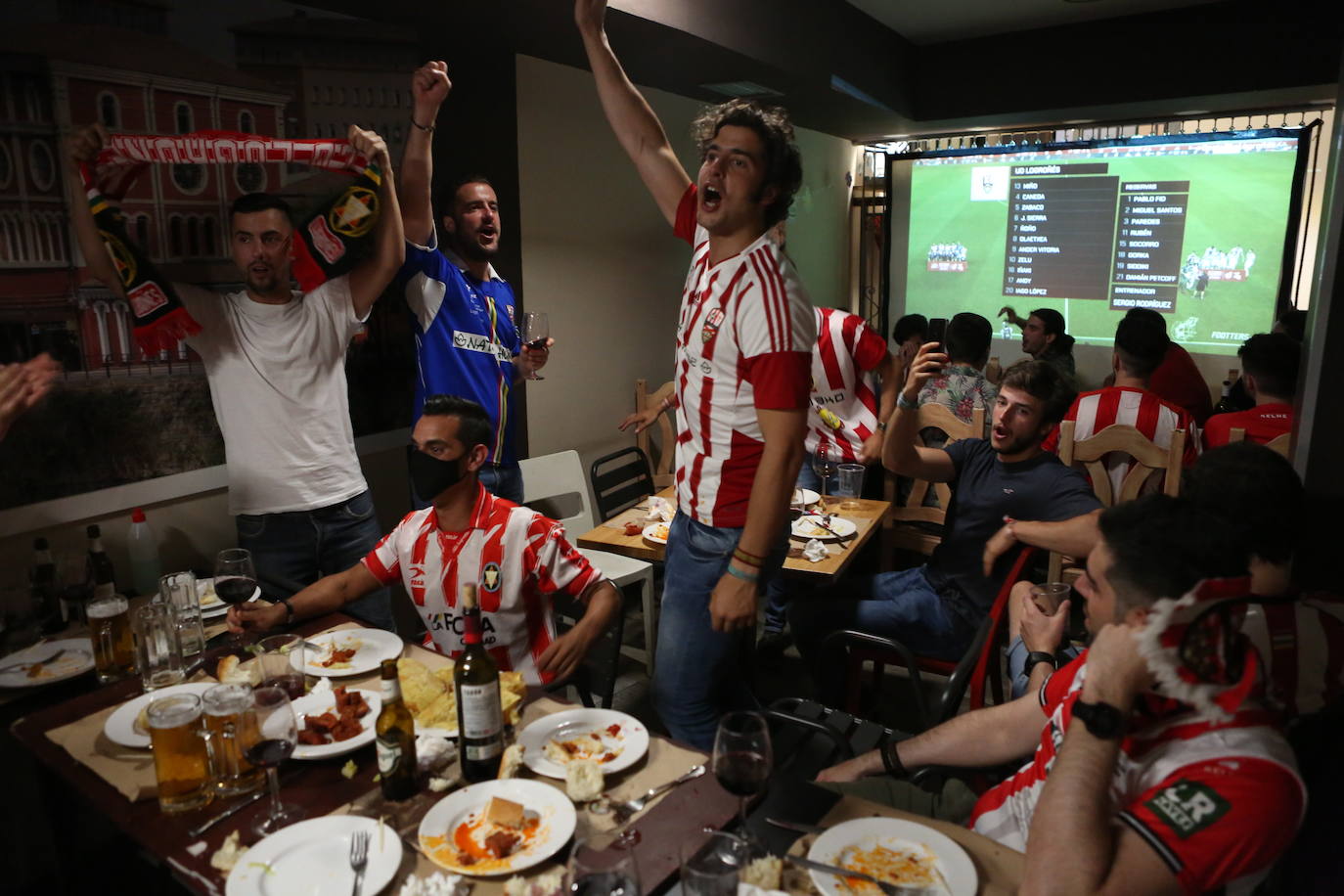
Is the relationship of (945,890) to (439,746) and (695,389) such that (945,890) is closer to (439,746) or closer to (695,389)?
(439,746)

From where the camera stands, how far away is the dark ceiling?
3.49 metres

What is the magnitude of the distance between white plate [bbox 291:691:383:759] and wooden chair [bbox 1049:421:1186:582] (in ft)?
9.07

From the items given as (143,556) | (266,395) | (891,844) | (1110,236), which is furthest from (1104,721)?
(1110,236)

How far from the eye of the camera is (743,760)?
1.33m

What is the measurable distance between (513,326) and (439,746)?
2.20m

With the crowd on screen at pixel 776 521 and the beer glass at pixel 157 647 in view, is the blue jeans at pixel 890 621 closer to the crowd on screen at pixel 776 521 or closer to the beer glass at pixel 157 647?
the crowd on screen at pixel 776 521

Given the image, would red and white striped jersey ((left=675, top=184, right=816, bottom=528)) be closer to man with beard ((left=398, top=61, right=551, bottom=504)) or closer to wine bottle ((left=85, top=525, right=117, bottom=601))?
man with beard ((left=398, top=61, right=551, bottom=504))

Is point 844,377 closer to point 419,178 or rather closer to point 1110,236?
point 419,178

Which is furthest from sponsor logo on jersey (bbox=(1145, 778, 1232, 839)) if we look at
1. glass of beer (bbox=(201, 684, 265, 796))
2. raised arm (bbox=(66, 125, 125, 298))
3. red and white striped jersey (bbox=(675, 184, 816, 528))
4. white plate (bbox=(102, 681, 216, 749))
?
raised arm (bbox=(66, 125, 125, 298))

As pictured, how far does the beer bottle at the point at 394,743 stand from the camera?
142 cm

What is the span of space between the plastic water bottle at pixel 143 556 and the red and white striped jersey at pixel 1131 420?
362 centimetres

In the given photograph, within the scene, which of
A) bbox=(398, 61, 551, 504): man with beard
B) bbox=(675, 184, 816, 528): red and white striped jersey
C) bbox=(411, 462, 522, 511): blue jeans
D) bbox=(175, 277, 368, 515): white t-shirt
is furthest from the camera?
bbox=(411, 462, 522, 511): blue jeans

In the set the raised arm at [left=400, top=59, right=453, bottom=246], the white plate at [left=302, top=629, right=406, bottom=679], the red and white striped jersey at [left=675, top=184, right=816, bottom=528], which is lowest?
the white plate at [left=302, top=629, right=406, bottom=679]

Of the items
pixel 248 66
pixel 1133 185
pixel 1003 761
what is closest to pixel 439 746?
pixel 1003 761
